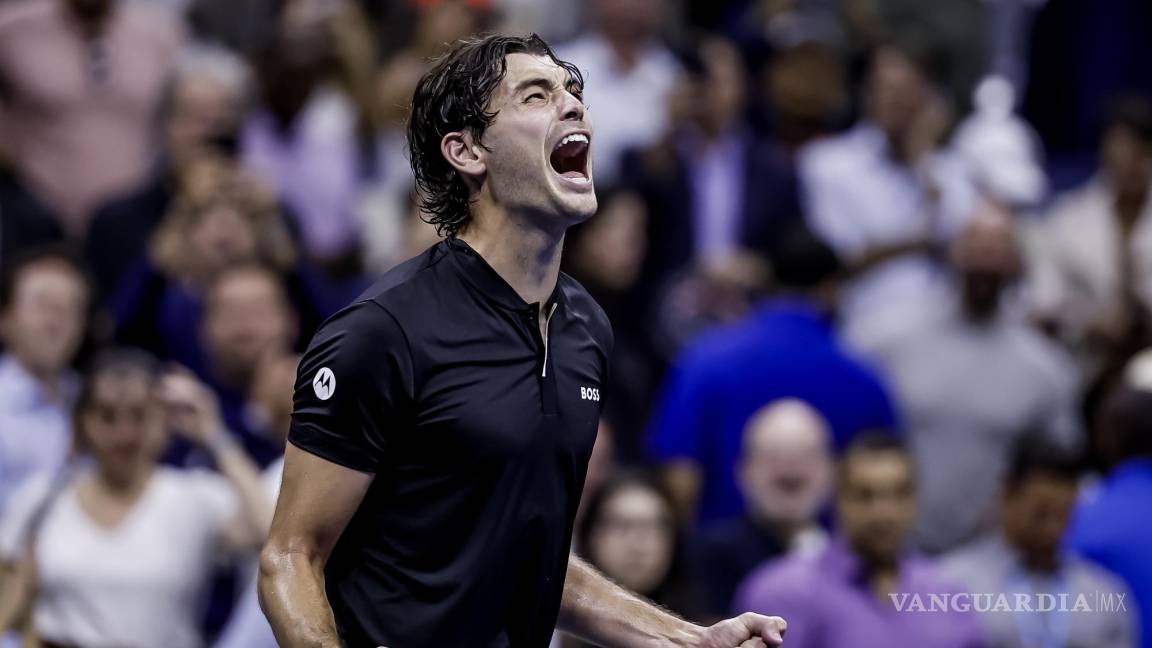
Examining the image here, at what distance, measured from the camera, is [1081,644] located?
626 cm

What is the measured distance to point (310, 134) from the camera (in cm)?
915

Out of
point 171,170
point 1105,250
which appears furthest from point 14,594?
point 1105,250

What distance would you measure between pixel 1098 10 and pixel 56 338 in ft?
21.2

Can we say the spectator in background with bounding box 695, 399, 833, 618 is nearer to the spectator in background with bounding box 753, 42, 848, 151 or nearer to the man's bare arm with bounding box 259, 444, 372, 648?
the spectator in background with bounding box 753, 42, 848, 151

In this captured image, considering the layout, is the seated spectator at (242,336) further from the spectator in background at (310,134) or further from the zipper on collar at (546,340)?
the zipper on collar at (546,340)

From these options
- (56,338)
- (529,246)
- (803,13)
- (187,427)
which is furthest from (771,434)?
(803,13)

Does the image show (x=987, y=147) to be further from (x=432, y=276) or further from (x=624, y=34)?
(x=432, y=276)

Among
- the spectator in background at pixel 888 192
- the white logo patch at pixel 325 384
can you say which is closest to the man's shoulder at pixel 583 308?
the white logo patch at pixel 325 384

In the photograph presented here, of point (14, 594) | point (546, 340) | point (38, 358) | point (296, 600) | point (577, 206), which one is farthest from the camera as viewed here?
point (38, 358)

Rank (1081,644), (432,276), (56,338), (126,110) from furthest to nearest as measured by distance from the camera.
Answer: (126,110), (56,338), (1081,644), (432,276)

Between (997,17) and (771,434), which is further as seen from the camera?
(997,17)

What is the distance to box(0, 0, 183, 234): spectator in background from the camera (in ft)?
29.4

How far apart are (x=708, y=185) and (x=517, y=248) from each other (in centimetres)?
567

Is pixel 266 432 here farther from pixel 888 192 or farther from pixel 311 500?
pixel 888 192
